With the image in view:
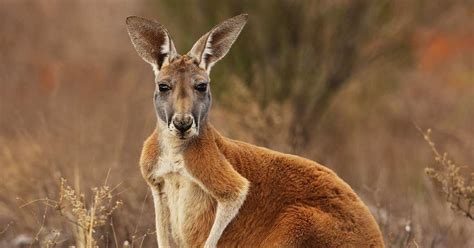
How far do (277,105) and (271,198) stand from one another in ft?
21.6

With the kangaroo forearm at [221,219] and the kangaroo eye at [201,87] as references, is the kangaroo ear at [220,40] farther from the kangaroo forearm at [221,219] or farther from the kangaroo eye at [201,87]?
the kangaroo forearm at [221,219]

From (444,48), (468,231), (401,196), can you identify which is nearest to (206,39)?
(468,231)

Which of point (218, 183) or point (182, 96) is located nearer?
point (182, 96)

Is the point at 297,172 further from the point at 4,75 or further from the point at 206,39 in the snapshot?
the point at 4,75

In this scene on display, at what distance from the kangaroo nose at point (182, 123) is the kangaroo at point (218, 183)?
50mm

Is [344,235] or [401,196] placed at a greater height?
[344,235]

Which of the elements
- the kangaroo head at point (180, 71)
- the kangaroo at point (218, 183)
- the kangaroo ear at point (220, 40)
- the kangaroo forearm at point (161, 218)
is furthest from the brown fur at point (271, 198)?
the kangaroo ear at point (220, 40)

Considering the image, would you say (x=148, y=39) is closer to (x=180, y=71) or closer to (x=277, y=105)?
(x=180, y=71)

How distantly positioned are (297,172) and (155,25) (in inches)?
42.7

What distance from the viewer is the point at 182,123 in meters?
4.57

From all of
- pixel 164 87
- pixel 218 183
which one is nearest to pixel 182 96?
pixel 164 87

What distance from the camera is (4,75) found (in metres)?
13.8

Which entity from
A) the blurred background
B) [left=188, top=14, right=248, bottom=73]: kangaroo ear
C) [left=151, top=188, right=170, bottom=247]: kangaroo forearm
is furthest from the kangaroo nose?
the blurred background

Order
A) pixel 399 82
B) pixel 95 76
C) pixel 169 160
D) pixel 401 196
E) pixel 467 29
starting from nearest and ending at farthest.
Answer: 1. pixel 169 160
2. pixel 401 196
3. pixel 399 82
4. pixel 95 76
5. pixel 467 29
